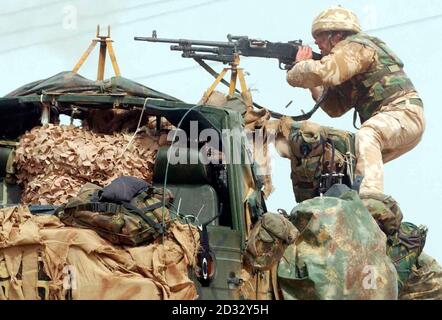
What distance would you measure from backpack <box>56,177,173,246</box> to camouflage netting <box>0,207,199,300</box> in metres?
0.08

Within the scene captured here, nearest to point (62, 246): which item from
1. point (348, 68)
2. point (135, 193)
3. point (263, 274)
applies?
point (135, 193)

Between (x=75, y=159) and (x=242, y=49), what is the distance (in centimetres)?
364

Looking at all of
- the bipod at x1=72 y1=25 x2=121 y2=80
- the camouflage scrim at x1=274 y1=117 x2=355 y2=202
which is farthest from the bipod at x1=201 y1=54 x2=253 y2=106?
the bipod at x1=72 y1=25 x2=121 y2=80

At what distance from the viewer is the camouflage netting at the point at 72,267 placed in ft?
29.8

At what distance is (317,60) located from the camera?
44.0 ft

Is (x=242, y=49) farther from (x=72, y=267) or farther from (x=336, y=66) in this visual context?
(x=72, y=267)

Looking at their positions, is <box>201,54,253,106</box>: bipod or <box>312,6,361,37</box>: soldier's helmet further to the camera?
<box>312,6,361,37</box>: soldier's helmet

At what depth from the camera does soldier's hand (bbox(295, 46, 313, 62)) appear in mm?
13766

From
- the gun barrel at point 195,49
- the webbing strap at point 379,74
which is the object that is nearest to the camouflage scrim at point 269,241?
the webbing strap at point 379,74

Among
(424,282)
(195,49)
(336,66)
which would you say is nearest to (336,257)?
(424,282)

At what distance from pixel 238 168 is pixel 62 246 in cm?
183

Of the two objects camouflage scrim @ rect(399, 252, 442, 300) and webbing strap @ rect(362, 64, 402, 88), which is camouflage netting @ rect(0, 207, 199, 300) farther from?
webbing strap @ rect(362, 64, 402, 88)

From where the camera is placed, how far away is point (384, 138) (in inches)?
502

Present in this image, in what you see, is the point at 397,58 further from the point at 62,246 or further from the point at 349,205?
the point at 62,246
